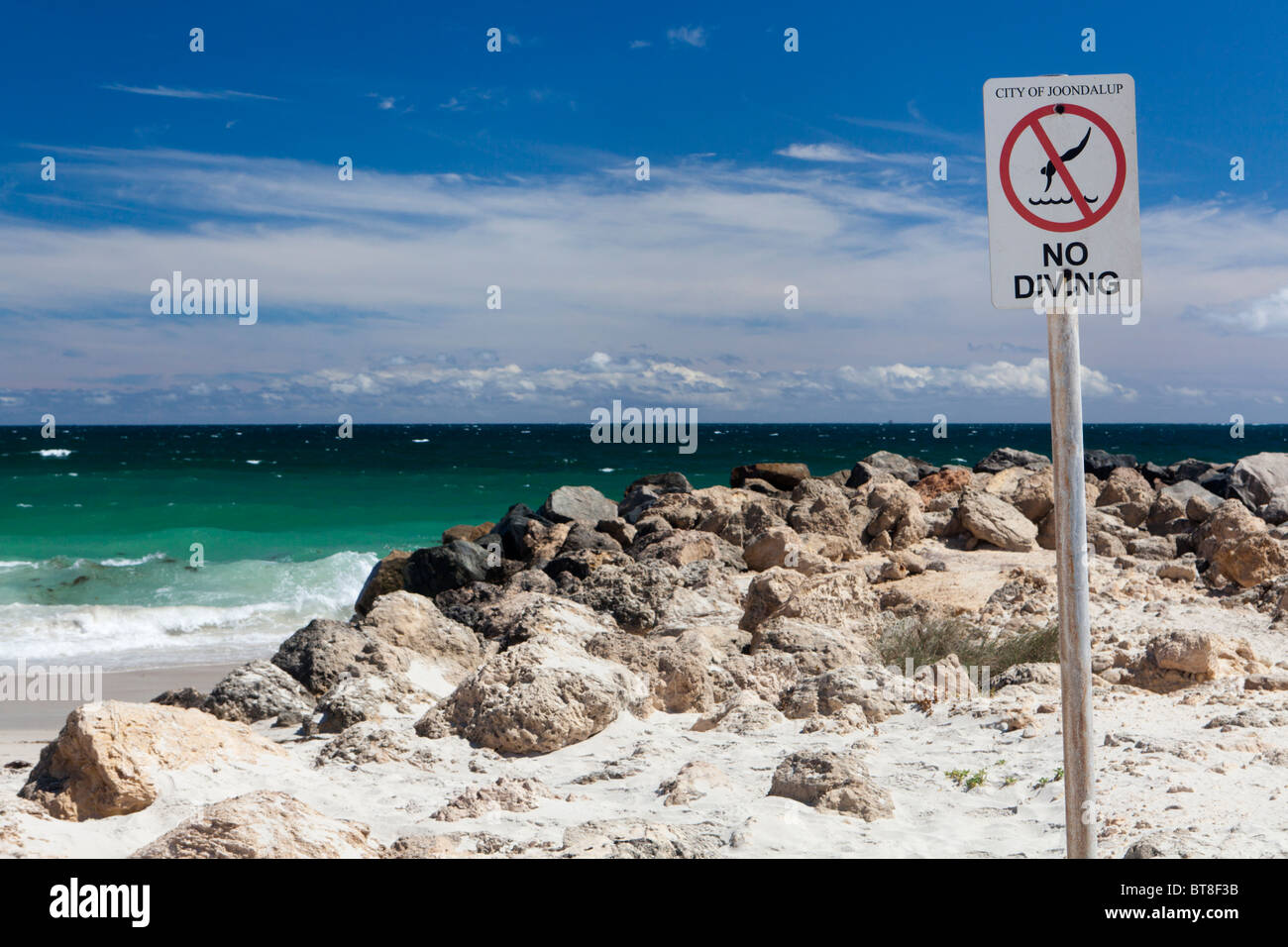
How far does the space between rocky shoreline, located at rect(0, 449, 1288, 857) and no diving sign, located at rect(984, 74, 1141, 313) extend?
7.12 feet

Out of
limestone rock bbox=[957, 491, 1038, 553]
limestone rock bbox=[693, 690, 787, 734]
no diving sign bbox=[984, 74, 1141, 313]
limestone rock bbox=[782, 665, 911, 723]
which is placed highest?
no diving sign bbox=[984, 74, 1141, 313]

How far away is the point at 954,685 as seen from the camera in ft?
20.1

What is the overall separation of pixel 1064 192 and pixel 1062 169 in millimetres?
67

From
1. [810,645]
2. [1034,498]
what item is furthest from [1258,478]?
[810,645]

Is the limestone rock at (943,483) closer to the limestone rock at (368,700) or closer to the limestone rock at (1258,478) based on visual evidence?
the limestone rock at (1258,478)

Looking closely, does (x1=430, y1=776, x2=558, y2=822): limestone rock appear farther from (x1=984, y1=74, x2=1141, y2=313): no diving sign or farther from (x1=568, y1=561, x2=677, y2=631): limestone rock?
(x1=568, y1=561, x2=677, y2=631): limestone rock

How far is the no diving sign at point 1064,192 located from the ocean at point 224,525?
10560 mm

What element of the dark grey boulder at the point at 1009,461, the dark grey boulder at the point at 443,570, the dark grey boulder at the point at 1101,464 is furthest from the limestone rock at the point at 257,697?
the dark grey boulder at the point at 1009,461

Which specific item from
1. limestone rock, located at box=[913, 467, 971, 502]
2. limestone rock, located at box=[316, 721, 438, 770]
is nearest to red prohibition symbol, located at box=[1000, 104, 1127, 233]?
limestone rock, located at box=[316, 721, 438, 770]

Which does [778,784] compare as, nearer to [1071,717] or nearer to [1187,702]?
[1071,717]

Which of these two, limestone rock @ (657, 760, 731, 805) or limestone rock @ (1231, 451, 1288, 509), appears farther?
limestone rock @ (1231, 451, 1288, 509)

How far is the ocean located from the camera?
513 inches

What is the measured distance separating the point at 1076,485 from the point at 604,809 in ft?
8.88
